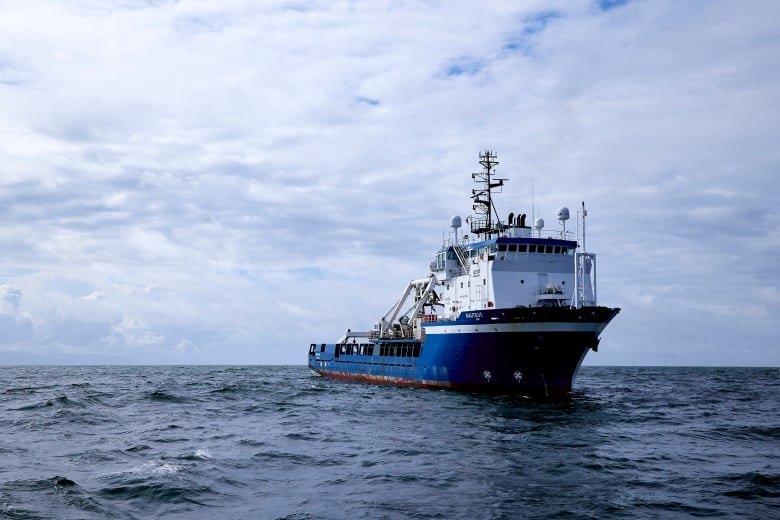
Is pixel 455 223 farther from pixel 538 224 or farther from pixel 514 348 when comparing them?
pixel 514 348

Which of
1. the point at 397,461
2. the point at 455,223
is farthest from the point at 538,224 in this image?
the point at 397,461

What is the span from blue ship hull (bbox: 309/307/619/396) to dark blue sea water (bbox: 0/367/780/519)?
171 centimetres

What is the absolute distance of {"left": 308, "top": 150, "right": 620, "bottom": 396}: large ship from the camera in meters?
35.8

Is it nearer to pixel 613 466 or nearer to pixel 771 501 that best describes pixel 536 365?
pixel 613 466

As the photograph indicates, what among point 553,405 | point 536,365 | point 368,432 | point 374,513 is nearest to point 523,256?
point 536,365

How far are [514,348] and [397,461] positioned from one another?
17.3 meters

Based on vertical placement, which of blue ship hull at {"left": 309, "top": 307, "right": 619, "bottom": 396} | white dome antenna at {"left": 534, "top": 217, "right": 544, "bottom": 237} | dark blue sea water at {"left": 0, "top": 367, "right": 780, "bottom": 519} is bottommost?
dark blue sea water at {"left": 0, "top": 367, "right": 780, "bottom": 519}

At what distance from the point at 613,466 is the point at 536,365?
16.7 m

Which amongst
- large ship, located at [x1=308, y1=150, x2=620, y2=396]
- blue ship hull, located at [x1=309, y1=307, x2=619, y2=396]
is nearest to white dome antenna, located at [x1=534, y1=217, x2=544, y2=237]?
large ship, located at [x1=308, y1=150, x2=620, y2=396]

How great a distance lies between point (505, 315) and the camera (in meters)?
36.1

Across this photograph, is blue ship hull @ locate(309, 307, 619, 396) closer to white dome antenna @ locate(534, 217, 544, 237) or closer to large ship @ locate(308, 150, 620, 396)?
large ship @ locate(308, 150, 620, 396)

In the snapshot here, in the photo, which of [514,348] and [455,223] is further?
[455,223]

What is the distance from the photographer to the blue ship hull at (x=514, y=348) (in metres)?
35.4

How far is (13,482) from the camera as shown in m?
17.2
